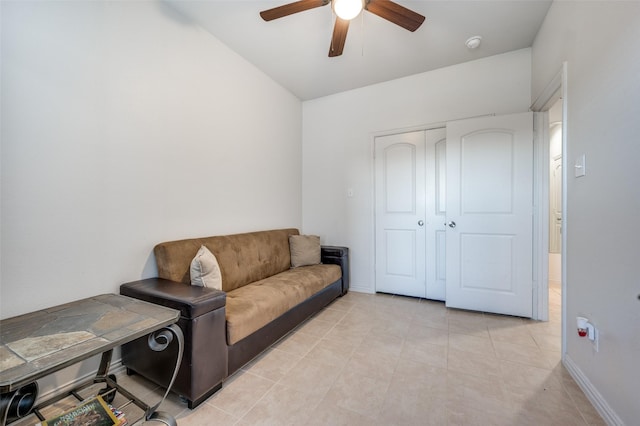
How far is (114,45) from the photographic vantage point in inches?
67.0

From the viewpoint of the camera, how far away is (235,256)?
2.30 meters

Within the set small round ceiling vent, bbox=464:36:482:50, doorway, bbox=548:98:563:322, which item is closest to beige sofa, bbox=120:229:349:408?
small round ceiling vent, bbox=464:36:482:50

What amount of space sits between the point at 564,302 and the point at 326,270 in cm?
189

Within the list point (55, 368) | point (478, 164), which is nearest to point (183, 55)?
point (55, 368)

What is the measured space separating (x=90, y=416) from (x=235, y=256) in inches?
50.4

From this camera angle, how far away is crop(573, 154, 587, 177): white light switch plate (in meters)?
1.51

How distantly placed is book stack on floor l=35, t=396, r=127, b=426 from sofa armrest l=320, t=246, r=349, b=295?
221 cm

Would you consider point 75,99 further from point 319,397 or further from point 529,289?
point 529,289

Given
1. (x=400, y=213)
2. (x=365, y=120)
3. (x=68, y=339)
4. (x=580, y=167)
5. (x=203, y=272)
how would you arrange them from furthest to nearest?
1. (x=365, y=120)
2. (x=400, y=213)
3. (x=203, y=272)
4. (x=580, y=167)
5. (x=68, y=339)

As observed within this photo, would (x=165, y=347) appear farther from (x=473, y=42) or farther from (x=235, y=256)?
(x=473, y=42)

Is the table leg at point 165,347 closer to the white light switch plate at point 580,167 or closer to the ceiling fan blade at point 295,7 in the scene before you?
the ceiling fan blade at point 295,7

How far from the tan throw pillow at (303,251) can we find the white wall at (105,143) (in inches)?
29.2

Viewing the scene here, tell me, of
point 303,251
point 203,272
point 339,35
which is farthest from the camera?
point 303,251

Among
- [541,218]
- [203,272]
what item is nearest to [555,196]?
[541,218]
